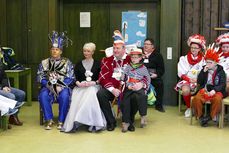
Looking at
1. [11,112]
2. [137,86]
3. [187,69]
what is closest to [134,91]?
[137,86]

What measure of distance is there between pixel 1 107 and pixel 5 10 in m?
2.57

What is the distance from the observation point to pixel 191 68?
593cm

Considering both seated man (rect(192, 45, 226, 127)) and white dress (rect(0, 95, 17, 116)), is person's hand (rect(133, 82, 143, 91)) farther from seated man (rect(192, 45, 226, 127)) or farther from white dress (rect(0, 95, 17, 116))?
white dress (rect(0, 95, 17, 116))

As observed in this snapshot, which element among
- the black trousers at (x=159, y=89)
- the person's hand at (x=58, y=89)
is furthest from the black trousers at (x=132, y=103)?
the black trousers at (x=159, y=89)

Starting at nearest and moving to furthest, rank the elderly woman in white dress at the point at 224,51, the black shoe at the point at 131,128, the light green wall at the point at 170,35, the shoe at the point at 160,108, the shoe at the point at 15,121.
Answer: the black shoe at the point at 131,128 → the shoe at the point at 15,121 → the elderly woman in white dress at the point at 224,51 → the shoe at the point at 160,108 → the light green wall at the point at 170,35

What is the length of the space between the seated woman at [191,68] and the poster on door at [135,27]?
3.24 ft

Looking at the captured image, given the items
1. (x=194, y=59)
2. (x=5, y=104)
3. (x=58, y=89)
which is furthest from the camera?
(x=194, y=59)

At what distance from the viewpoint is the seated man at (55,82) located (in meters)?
5.04

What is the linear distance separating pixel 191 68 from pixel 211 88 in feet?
2.45

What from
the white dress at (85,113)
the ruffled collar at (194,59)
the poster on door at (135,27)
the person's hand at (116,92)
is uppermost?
the poster on door at (135,27)

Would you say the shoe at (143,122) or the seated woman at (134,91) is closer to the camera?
the seated woman at (134,91)

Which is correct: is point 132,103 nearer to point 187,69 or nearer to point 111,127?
point 111,127

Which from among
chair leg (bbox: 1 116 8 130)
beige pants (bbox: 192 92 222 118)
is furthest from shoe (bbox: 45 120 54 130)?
beige pants (bbox: 192 92 222 118)

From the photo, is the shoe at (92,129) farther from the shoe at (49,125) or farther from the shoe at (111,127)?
the shoe at (49,125)
